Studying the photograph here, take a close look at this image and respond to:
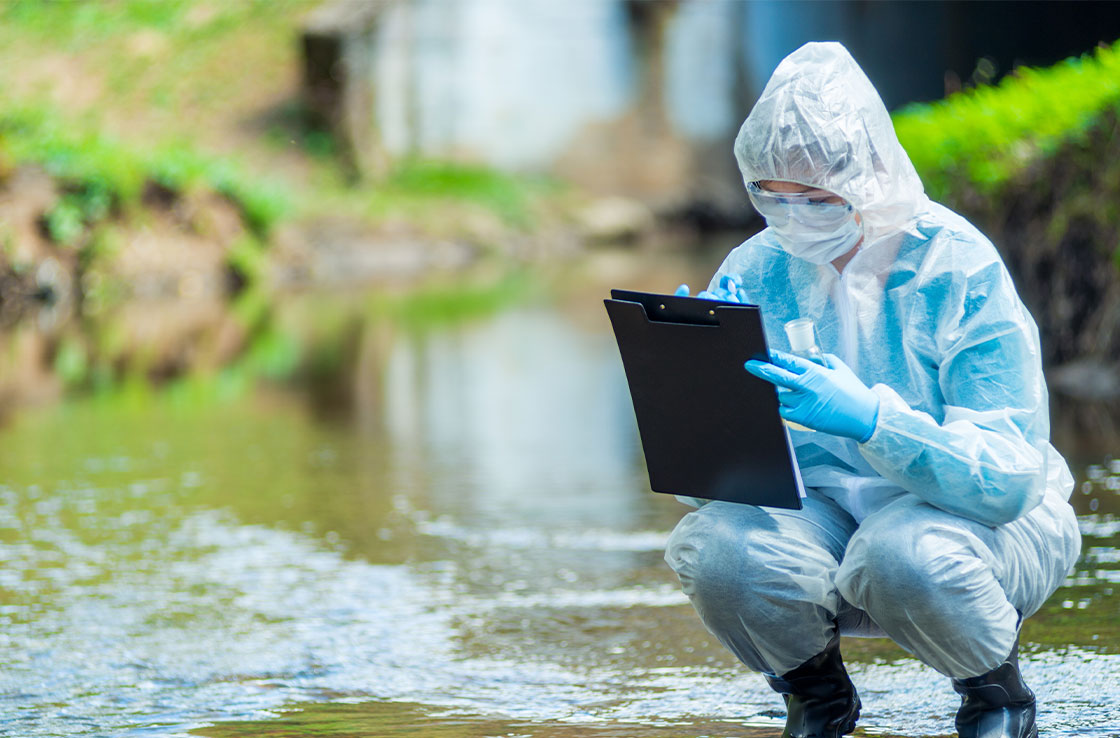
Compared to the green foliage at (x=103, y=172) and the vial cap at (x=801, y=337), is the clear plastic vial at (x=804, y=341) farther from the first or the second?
the green foliage at (x=103, y=172)

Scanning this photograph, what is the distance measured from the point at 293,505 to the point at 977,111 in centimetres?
431

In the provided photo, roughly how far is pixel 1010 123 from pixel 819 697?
5346mm

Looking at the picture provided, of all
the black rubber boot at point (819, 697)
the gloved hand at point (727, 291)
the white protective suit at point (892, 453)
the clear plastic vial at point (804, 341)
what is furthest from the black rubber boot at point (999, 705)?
the gloved hand at point (727, 291)

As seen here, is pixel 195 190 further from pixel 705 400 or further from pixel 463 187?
pixel 705 400

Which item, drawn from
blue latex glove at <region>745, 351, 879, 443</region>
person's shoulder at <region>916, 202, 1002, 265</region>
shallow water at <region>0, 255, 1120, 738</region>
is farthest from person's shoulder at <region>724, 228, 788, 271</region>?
shallow water at <region>0, 255, 1120, 738</region>

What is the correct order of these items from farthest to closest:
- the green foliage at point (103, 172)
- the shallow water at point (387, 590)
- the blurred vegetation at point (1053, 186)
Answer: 1. the green foliage at point (103, 172)
2. the blurred vegetation at point (1053, 186)
3. the shallow water at point (387, 590)

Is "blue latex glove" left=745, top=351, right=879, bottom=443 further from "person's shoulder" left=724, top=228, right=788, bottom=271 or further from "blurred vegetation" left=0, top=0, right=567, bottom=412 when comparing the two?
"blurred vegetation" left=0, top=0, right=567, bottom=412

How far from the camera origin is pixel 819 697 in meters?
3.06

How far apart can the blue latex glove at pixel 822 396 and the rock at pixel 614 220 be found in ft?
70.8

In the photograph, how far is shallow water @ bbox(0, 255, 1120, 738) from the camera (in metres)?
3.47

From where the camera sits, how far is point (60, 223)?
51.6ft

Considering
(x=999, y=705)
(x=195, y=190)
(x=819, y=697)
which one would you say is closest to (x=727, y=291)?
(x=819, y=697)

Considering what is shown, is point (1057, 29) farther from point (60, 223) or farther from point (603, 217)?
point (60, 223)

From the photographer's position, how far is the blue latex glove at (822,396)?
269 cm
